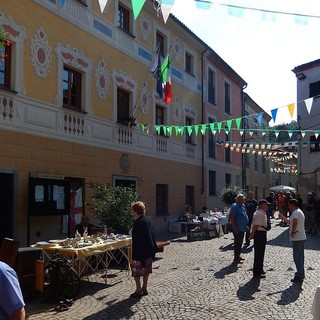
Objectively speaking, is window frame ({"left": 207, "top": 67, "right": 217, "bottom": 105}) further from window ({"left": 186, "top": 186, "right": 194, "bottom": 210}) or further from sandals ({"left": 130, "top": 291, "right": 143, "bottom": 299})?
sandals ({"left": 130, "top": 291, "right": 143, "bottom": 299})

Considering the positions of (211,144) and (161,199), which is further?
(211,144)

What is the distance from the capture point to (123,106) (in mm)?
15438

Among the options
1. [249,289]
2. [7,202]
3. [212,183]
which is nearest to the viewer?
[249,289]

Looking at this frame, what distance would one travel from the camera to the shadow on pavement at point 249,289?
714 cm

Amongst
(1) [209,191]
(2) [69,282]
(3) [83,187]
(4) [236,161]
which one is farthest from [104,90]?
(4) [236,161]

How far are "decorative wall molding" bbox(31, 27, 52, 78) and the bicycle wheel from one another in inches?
235

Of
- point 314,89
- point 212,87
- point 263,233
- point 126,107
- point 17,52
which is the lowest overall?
point 263,233

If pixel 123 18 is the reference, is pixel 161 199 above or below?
below

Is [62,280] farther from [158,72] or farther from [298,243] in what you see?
[158,72]

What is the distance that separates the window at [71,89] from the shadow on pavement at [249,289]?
23.0 feet

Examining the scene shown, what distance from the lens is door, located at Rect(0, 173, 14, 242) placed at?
1009 centimetres

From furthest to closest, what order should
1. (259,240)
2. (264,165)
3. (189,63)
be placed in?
(264,165)
(189,63)
(259,240)

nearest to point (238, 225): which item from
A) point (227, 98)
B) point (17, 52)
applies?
point (17, 52)

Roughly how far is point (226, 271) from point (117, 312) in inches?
150
